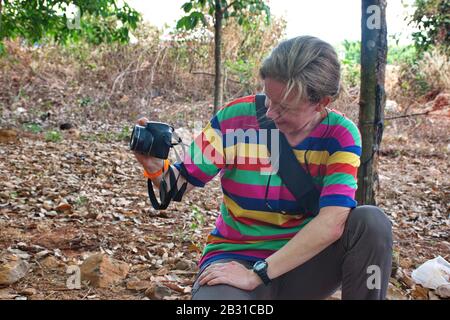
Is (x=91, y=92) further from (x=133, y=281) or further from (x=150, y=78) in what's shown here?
(x=133, y=281)

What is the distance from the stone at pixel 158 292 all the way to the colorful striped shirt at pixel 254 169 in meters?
0.57

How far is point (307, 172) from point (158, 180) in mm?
502

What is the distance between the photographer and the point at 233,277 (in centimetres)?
162

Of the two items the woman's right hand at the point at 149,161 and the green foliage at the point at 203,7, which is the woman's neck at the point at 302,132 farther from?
the green foliage at the point at 203,7

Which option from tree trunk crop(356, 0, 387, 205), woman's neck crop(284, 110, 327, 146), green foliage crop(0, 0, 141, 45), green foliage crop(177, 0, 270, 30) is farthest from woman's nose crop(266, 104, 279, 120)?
green foliage crop(0, 0, 141, 45)

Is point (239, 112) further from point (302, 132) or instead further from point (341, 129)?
point (341, 129)

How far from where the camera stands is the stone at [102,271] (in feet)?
7.80

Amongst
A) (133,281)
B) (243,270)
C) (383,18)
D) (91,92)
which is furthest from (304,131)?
(91,92)

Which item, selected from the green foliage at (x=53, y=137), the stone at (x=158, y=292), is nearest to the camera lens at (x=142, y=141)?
the stone at (x=158, y=292)

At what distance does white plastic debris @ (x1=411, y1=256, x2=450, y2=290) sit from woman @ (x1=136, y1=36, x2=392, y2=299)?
922 millimetres

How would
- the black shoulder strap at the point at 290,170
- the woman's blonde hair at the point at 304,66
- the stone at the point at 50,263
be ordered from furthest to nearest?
the stone at the point at 50,263
the black shoulder strap at the point at 290,170
the woman's blonde hair at the point at 304,66

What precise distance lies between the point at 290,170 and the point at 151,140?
18.2 inches

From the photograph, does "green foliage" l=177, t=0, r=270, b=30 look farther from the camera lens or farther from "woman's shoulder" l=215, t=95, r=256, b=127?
the camera lens

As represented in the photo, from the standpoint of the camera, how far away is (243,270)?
1.64 m
